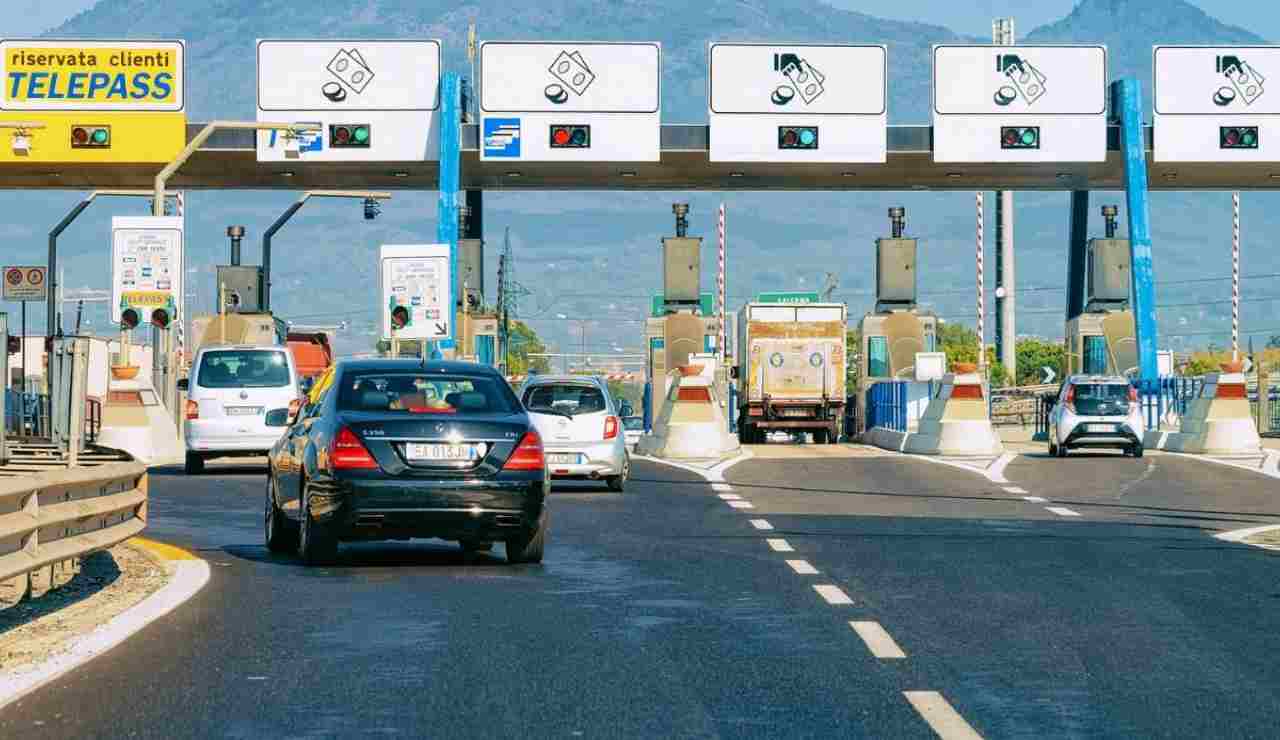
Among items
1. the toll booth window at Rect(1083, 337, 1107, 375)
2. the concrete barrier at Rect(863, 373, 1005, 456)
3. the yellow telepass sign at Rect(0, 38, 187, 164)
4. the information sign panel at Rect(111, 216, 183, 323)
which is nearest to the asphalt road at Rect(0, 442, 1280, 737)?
the concrete barrier at Rect(863, 373, 1005, 456)

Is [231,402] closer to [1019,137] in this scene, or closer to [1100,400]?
[1100,400]

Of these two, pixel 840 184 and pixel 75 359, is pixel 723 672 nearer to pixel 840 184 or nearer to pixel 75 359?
pixel 75 359

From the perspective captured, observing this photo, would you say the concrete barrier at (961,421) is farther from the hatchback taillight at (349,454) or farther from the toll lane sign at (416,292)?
the hatchback taillight at (349,454)

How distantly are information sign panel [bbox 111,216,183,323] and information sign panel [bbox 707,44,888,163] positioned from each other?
1006 cm

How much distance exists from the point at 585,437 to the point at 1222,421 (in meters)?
14.0

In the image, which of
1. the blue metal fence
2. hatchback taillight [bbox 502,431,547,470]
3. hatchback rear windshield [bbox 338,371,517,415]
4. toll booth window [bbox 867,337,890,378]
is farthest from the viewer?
toll booth window [bbox 867,337,890,378]

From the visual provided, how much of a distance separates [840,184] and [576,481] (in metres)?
19.8

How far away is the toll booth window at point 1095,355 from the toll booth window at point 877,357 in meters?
4.39

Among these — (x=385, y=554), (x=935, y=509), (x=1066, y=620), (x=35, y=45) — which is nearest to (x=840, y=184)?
(x=35, y=45)

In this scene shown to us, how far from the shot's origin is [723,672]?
10219 millimetres

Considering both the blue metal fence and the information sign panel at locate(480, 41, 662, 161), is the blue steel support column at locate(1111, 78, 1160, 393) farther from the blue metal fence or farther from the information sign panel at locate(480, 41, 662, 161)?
the information sign panel at locate(480, 41, 662, 161)

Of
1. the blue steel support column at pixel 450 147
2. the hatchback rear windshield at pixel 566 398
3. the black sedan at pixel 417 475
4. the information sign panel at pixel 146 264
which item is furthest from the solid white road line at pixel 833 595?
the information sign panel at pixel 146 264

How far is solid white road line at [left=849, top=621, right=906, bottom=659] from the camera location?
10.9 m

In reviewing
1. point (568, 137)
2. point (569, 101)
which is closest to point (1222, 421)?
point (568, 137)
